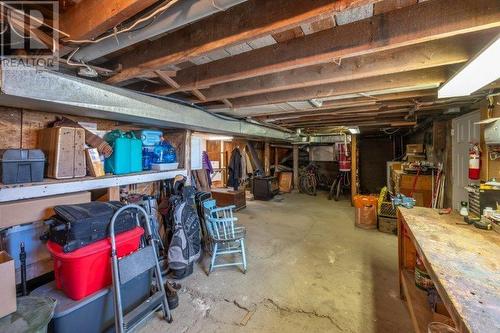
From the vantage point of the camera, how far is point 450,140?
11.5ft

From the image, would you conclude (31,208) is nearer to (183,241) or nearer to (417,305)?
(183,241)

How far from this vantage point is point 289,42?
4.79 feet

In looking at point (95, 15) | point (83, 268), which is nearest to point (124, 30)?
point (95, 15)

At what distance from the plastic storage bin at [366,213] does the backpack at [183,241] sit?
301 centimetres

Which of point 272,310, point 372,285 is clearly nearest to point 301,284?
point 272,310

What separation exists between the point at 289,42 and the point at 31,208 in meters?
2.19

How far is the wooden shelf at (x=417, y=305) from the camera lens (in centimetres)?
150

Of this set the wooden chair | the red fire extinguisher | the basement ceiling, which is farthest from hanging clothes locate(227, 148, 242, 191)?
the red fire extinguisher

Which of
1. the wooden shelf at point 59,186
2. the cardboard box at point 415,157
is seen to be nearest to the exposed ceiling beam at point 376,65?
the wooden shelf at point 59,186

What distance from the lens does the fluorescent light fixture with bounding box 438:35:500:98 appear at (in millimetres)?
1103

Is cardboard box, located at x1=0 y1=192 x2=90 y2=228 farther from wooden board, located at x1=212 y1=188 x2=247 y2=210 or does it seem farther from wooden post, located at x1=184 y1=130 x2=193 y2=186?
wooden board, located at x1=212 y1=188 x2=247 y2=210

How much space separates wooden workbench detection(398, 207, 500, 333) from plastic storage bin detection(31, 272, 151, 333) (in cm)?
198

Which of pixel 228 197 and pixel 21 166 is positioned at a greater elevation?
pixel 21 166

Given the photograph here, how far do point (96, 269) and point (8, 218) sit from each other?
2.27 ft
